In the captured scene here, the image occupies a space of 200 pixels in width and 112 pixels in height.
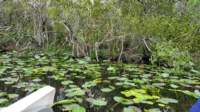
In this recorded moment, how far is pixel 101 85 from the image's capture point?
488cm

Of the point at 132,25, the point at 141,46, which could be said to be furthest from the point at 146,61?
the point at 132,25

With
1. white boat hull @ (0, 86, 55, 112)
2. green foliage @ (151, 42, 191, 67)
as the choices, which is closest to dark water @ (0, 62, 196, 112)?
green foliage @ (151, 42, 191, 67)

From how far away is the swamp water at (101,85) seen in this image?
12.8 ft

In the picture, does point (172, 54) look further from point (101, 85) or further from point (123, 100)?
point (123, 100)

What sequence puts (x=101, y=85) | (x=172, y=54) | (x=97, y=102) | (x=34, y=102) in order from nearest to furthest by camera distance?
1. (x=34, y=102)
2. (x=97, y=102)
3. (x=101, y=85)
4. (x=172, y=54)

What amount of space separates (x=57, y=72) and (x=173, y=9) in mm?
2882

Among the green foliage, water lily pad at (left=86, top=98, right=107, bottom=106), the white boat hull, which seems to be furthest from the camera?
the green foliage

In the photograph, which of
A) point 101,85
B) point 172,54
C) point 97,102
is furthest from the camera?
point 172,54

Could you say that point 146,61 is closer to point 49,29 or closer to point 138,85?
point 138,85

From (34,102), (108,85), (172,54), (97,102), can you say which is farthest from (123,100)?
(172,54)

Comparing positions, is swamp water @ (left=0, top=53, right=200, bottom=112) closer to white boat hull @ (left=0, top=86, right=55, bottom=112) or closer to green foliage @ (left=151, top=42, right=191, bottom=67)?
green foliage @ (left=151, top=42, right=191, bottom=67)

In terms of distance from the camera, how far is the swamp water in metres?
3.90

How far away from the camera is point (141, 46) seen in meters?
6.98

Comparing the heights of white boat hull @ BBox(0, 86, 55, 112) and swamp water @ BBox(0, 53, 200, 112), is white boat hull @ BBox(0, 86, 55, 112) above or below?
above
